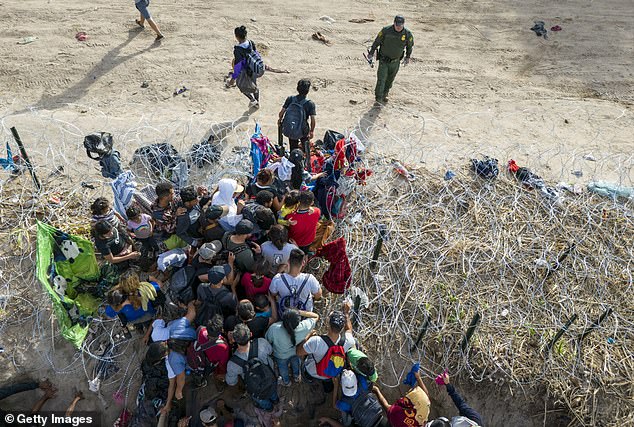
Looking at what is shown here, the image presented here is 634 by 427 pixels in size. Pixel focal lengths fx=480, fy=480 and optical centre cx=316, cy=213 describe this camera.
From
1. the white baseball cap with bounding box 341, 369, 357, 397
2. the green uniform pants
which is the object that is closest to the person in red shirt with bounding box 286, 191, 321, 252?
the white baseball cap with bounding box 341, 369, 357, 397

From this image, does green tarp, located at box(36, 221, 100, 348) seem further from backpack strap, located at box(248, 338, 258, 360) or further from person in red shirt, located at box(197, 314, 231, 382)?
backpack strap, located at box(248, 338, 258, 360)

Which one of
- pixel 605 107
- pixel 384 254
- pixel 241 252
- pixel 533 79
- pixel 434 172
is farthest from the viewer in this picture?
pixel 533 79

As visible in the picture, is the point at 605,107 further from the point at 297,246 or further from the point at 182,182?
the point at 182,182

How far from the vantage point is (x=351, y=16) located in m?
11.9

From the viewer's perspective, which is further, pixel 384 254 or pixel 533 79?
pixel 533 79

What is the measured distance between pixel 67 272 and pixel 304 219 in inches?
115

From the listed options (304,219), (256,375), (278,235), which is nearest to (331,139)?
(304,219)

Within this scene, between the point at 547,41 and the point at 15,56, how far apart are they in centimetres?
1207

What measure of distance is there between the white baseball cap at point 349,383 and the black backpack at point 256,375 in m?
0.72

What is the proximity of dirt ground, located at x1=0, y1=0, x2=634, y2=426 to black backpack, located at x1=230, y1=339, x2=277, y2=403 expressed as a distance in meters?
4.38

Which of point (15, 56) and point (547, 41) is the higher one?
point (547, 41)

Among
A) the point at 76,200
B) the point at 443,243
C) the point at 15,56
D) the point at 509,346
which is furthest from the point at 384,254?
the point at 15,56

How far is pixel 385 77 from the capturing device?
9.12 metres

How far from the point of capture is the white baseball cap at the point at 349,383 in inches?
197
